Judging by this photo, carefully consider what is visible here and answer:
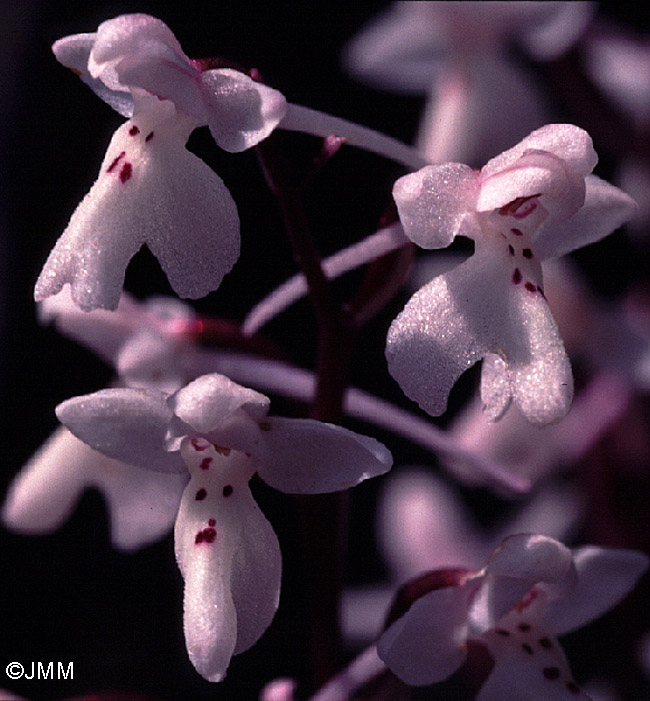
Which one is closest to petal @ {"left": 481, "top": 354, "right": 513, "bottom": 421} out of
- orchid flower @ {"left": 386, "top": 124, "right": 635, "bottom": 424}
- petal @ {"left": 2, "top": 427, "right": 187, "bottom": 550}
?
orchid flower @ {"left": 386, "top": 124, "right": 635, "bottom": 424}

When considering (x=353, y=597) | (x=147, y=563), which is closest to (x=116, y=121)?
(x=147, y=563)

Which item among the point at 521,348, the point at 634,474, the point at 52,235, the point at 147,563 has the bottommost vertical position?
the point at 147,563

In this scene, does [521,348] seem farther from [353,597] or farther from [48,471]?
[353,597]

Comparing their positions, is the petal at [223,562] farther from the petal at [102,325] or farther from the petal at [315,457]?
the petal at [102,325]

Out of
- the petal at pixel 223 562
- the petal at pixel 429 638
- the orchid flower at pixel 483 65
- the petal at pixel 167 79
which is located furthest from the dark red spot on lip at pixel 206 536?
the orchid flower at pixel 483 65

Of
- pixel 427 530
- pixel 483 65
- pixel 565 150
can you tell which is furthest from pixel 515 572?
pixel 483 65

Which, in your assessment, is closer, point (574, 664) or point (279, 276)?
point (574, 664)

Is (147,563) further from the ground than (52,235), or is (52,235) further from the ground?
(52,235)
